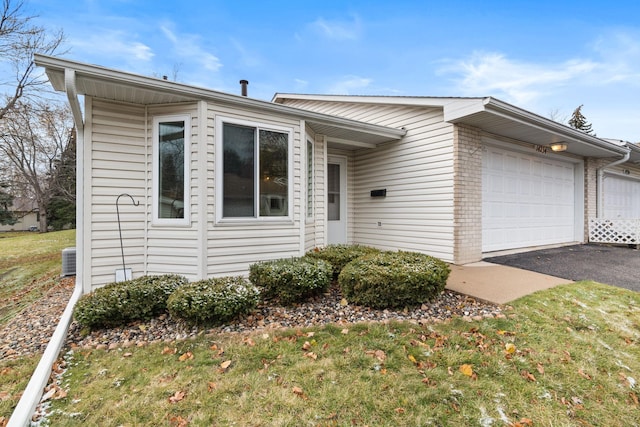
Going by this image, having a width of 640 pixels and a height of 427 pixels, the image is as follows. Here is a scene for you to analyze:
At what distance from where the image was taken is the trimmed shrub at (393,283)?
3558 mm

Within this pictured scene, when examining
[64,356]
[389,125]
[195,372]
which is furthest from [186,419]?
[389,125]

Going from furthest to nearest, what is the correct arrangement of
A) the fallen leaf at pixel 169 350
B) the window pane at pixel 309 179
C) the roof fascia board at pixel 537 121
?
the window pane at pixel 309 179 → the roof fascia board at pixel 537 121 → the fallen leaf at pixel 169 350

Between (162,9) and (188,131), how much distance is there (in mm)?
6330

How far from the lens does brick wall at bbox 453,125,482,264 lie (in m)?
5.82

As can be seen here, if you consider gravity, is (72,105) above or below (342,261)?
above

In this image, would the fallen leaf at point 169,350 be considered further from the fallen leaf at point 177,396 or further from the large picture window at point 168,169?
the large picture window at point 168,169

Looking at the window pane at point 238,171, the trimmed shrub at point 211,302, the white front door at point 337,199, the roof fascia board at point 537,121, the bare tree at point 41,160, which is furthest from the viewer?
the bare tree at point 41,160

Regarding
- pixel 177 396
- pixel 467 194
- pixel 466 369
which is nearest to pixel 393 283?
pixel 466 369

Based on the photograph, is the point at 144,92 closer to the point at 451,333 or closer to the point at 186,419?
the point at 186,419

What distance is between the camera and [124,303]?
3260 mm

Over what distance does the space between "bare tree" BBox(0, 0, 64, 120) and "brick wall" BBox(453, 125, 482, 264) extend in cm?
1195

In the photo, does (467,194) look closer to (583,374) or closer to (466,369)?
(583,374)

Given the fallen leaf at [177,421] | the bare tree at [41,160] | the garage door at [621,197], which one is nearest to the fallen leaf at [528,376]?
the fallen leaf at [177,421]

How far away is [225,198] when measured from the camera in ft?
15.2
